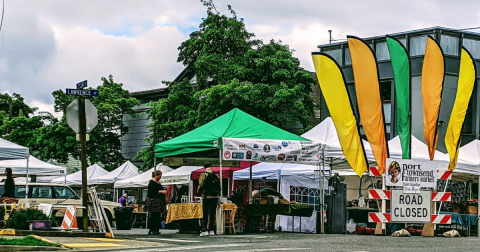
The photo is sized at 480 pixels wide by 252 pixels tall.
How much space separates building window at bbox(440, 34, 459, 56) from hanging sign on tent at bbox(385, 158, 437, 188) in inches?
693

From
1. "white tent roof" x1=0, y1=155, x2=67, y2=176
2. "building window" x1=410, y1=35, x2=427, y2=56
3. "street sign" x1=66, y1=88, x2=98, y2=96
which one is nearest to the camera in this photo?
"street sign" x1=66, y1=88, x2=98, y2=96

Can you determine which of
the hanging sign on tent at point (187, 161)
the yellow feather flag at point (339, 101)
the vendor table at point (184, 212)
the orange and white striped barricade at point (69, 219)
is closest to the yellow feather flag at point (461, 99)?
the yellow feather flag at point (339, 101)

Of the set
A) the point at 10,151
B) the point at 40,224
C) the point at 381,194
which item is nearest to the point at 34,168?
the point at 10,151

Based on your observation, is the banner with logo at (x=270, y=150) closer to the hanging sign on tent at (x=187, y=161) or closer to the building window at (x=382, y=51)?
the hanging sign on tent at (x=187, y=161)

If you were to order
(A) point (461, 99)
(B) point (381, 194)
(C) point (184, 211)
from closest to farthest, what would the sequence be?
(B) point (381, 194) → (C) point (184, 211) → (A) point (461, 99)

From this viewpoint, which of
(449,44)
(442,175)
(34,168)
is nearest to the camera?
(442,175)

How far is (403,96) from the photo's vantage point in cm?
1811

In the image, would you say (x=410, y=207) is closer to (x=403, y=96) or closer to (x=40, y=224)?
(x=403, y=96)

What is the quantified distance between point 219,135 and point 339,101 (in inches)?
119

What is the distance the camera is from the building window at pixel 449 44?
34.2 metres

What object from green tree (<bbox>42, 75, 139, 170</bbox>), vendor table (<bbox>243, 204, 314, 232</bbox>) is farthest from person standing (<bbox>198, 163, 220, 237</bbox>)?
green tree (<bbox>42, 75, 139, 170</bbox>)

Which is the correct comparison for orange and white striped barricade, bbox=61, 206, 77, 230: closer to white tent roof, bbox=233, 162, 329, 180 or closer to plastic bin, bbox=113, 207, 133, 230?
plastic bin, bbox=113, 207, 133, 230

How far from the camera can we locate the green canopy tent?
18.4 metres

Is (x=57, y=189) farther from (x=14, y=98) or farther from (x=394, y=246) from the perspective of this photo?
(x=14, y=98)
